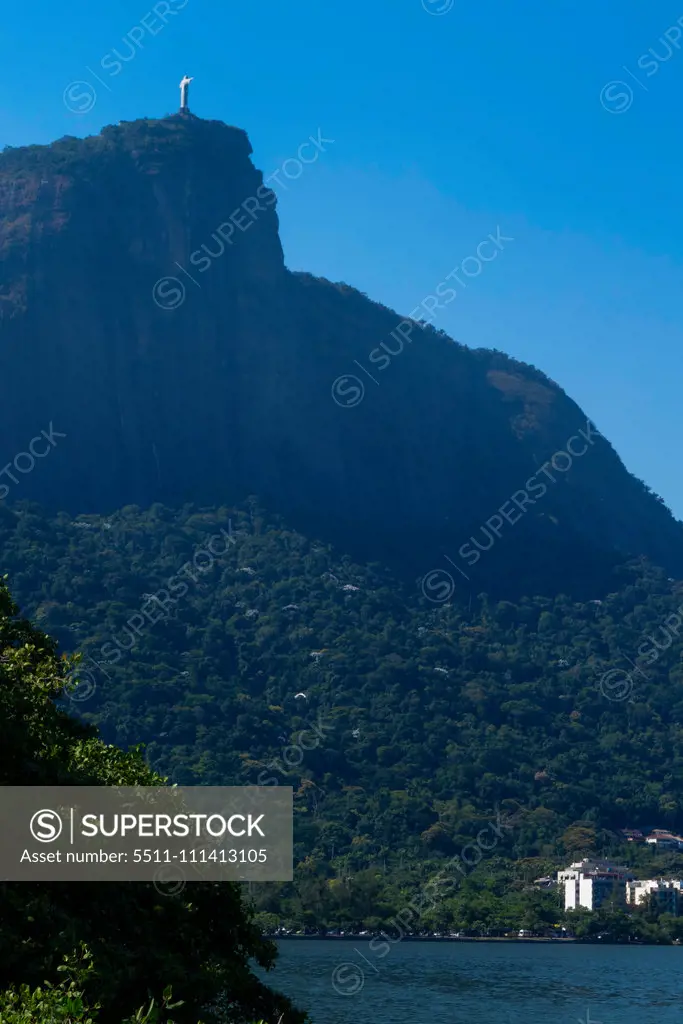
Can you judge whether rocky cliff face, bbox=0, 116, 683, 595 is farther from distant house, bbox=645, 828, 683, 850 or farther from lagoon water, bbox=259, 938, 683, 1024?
lagoon water, bbox=259, 938, 683, 1024

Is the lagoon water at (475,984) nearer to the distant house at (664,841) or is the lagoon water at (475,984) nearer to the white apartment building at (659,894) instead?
the white apartment building at (659,894)

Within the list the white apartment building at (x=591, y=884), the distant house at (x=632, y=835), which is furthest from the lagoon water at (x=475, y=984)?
the distant house at (x=632, y=835)

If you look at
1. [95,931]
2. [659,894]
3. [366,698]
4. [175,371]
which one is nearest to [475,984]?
[659,894]

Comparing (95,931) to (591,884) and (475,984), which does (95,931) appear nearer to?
(475,984)

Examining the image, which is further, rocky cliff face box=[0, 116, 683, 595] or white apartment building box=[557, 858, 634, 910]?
rocky cliff face box=[0, 116, 683, 595]

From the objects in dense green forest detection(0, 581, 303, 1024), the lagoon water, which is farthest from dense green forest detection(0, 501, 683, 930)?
dense green forest detection(0, 581, 303, 1024)
